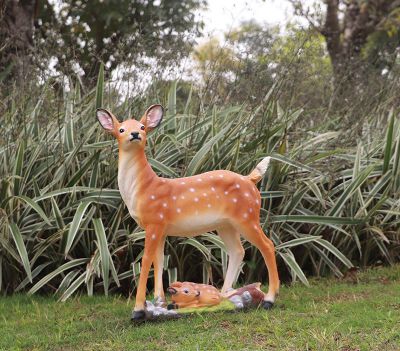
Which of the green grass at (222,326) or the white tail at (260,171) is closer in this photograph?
the green grass at (222,326)

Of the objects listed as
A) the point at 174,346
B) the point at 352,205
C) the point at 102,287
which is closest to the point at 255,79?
the point at 352,205

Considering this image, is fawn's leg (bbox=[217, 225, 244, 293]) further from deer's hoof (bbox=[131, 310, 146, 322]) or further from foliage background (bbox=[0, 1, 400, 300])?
foliage background (bbox=[0, 1, 400, 300])

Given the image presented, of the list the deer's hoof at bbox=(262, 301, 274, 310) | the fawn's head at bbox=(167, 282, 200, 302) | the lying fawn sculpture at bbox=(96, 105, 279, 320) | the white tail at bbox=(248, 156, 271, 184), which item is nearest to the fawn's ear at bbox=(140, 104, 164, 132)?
the lying fawn sculpture at bbox=(96, 105, 279, 320)

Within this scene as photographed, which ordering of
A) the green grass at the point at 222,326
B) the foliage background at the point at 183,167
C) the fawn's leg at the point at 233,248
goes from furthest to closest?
the foliage background at the point at 183,167 < the fawn's leg at the point at 233,248 < the green grass at the point at 222,326

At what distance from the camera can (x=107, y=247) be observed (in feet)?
17.2

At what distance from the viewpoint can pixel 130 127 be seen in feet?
13.9

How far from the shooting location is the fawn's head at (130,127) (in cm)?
Answer: 421

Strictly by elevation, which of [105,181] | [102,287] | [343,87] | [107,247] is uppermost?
[343,87]

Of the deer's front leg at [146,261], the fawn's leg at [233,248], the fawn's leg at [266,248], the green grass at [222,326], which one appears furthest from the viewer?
the fawn's leg at [233,248]

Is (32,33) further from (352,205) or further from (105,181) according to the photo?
(352,205)

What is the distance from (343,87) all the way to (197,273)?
3.99m

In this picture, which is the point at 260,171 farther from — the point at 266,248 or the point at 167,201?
the point at 167,201

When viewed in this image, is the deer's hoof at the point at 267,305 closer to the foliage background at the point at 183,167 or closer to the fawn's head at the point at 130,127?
the foliage background at the point at 183,167

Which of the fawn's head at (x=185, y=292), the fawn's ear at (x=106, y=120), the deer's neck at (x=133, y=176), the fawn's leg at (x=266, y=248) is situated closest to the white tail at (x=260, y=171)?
the fawn's leg at (x=266, y=248)
